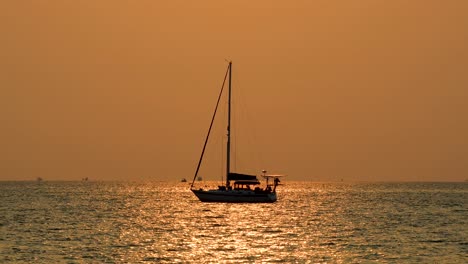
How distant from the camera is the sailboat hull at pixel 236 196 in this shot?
13389 cm

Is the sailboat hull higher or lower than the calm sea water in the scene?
higher

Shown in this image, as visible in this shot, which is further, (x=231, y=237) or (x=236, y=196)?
(x=236, y=196)

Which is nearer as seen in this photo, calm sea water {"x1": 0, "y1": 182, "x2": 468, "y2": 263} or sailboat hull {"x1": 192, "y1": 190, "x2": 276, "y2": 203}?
calm sea water {"x1": 0, "y1": 182, "x2": 468, "y2": 263}

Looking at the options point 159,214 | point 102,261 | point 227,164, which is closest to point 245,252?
point 102,261

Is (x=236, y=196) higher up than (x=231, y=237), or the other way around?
(x=236, y=196)

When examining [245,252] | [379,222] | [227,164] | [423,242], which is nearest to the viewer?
[245,252]

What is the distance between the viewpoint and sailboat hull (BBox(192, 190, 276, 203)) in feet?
439

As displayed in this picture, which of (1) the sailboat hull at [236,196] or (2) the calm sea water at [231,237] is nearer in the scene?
(2) the calm sea water at [231,237]

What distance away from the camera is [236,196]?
134 meters

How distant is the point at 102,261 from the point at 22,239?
55.1ft

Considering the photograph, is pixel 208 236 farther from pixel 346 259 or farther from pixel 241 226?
pixel 346 259

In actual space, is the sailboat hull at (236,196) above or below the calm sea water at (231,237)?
above

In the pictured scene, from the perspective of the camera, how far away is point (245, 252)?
66.0m

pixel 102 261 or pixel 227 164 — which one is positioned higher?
pixel 227 164
